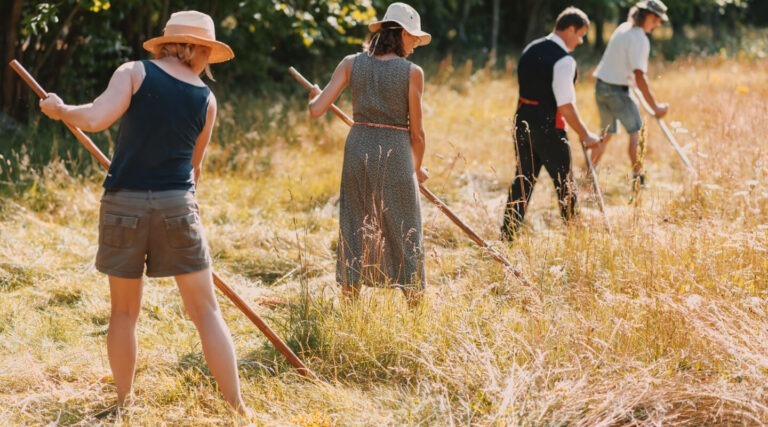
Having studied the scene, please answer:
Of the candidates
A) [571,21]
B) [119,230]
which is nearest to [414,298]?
[119,230]

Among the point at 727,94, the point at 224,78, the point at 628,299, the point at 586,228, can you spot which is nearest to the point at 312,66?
the point at 224,78

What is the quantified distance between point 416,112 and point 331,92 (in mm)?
468

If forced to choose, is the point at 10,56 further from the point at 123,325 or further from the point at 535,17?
the point at 535,17

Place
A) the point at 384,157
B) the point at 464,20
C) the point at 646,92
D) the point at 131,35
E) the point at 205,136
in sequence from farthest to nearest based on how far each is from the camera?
1. the point at 464,20
2. the point at 131,35
3. the point at 646,92
4. the point at 384,157
5. the point at 205,136

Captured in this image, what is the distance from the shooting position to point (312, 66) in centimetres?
1556

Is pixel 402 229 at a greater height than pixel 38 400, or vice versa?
pixel 402 229

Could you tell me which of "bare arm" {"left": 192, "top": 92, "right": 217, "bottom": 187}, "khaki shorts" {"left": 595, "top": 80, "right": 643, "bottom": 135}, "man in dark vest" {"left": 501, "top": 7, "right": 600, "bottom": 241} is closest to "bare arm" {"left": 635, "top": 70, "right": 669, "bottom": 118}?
"khaki shorts" {"left": 595, "top": 80, "right": 643, "bottom": 135}

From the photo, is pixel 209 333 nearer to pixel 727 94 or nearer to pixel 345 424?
pixel 345 424

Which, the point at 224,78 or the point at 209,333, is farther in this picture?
the point at 224,78

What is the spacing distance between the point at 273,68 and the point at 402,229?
36.5 feet

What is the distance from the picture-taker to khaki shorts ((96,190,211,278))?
3.42 m

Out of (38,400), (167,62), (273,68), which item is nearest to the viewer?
(167,62)

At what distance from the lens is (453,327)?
163 inches

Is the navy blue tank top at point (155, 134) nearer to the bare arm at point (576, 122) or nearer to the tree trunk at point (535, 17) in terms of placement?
the bare arm at point (576, 122)
